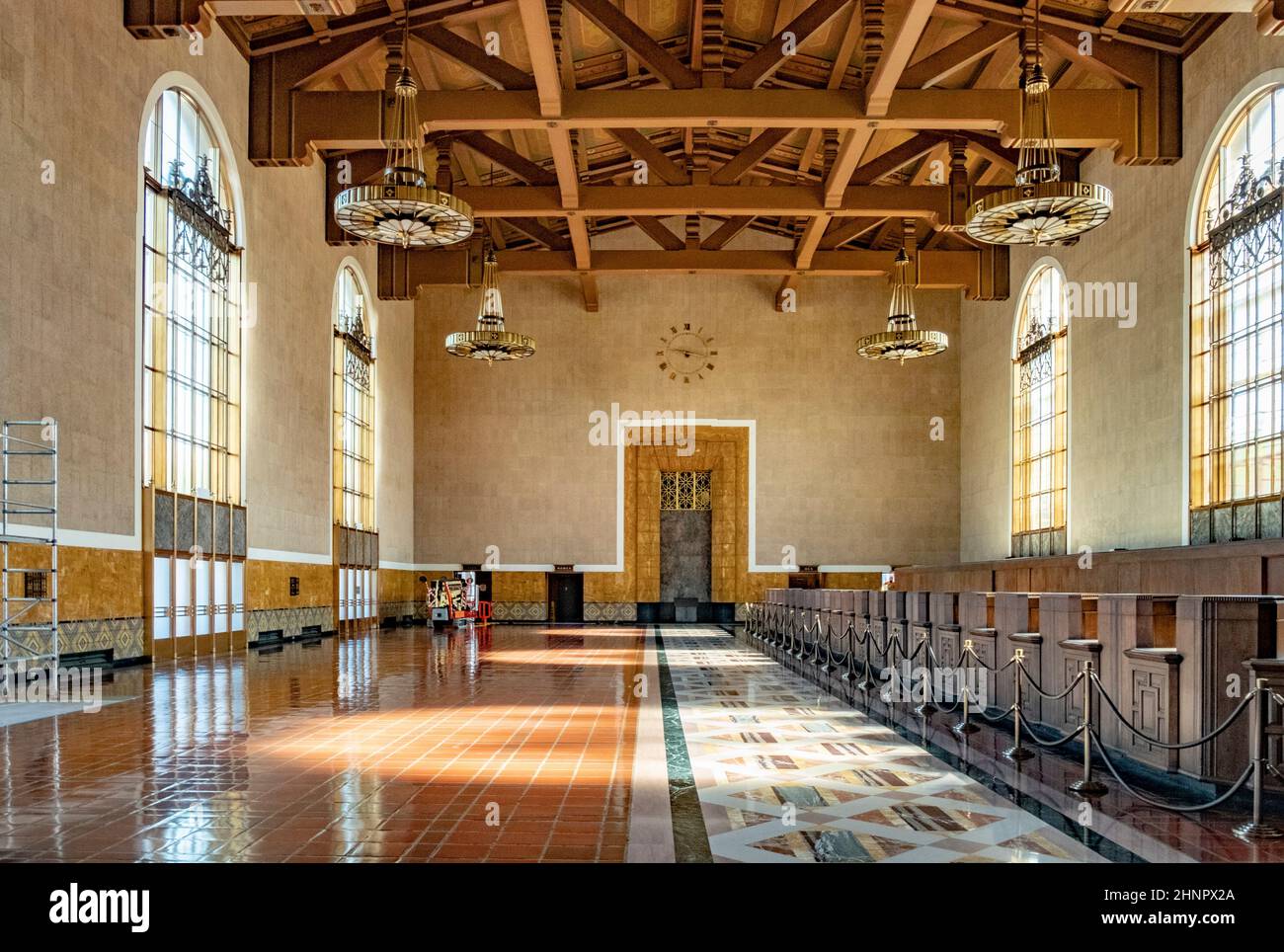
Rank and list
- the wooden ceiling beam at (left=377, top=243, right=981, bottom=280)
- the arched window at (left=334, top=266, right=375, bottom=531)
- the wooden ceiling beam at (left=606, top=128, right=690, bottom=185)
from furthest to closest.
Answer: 1. the wooden ceiling beam at (left=377, top=243, right=981, bottom=280)
2. the arched window at (left=334, top=266, right=375, bottom=531)
3. the wooden ceiling beam at (left=606, top=128, right=690, bottom=185)

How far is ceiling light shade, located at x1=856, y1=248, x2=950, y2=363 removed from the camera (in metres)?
21.3

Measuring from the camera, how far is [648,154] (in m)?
19.4

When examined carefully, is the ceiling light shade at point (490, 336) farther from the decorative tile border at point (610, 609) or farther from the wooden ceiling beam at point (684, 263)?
the decorative tile border at point (610, 609)

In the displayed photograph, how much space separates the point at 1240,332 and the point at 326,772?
1417cm

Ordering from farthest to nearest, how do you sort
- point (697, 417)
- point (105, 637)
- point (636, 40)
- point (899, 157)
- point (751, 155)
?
1. point (697, 417)
2. point (899, 157)
3. point (751, 155)
4. point (636, 40)
5. point (105, 637)

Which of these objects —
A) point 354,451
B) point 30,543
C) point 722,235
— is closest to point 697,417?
point 722,235

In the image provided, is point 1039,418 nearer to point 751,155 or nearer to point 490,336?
point 751,155

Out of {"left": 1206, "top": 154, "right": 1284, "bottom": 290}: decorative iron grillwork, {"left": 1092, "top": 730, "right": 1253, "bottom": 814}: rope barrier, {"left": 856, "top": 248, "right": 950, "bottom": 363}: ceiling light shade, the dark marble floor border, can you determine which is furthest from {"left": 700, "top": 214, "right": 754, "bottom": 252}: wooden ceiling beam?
{"left": 1092, "top": 730, "right": 1253, "bottom": 814}: rope barrier

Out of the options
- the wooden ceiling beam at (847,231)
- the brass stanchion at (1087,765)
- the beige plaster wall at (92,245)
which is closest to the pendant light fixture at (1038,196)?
the brass stanchion at (1087,765)

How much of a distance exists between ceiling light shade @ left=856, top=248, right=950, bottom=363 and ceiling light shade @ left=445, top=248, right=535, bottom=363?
7087mm

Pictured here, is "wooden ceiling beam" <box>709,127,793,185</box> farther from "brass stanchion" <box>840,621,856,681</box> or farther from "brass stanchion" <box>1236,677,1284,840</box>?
"brass stanchion" <box>1236,677,1284,840</box>

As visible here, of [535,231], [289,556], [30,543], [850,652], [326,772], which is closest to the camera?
[326,772]
